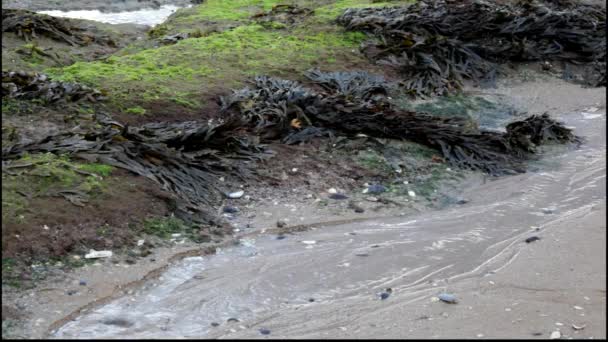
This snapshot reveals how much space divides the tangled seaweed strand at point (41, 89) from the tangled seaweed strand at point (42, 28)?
2679 millimetres

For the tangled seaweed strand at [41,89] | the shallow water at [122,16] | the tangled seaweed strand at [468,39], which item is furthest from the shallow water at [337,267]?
the shallow water at [122,16]

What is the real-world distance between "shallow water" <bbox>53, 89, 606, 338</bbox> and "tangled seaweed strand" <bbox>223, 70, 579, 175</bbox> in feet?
1.74

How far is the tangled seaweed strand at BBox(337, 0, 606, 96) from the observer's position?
9266 millimetres

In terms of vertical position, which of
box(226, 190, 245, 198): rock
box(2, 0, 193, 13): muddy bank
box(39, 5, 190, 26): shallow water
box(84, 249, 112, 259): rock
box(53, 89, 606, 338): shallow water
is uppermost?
box(2, 0, 193, 13): muddy bank

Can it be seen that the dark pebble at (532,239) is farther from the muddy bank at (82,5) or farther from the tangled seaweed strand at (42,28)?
the muddy bank at (82,5)

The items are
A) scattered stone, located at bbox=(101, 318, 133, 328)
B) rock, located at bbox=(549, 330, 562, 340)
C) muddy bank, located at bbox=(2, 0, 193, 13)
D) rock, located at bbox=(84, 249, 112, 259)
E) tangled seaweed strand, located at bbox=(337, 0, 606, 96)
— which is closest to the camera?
rock, located at bbox=(549, 330, 562, 340)

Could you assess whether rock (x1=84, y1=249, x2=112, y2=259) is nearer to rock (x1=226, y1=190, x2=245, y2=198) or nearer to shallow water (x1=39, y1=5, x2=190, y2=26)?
rock (x1=226, y1=190, x2=245, y2=198)

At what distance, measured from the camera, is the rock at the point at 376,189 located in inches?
251

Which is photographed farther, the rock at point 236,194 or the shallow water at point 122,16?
the shallow water at point 122,16

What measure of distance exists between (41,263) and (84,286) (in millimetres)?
328

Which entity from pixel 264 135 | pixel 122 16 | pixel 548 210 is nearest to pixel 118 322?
pixel 264 135

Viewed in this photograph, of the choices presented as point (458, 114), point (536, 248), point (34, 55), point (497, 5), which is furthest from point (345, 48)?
point (536, 248)

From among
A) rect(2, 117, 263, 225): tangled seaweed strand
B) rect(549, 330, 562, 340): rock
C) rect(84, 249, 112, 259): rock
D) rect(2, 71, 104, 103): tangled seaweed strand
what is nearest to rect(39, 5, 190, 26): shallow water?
rect(2, 71, 104, 103): tangled seaweed strand

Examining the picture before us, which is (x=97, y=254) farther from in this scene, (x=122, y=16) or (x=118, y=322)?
(x=122, y=16)
